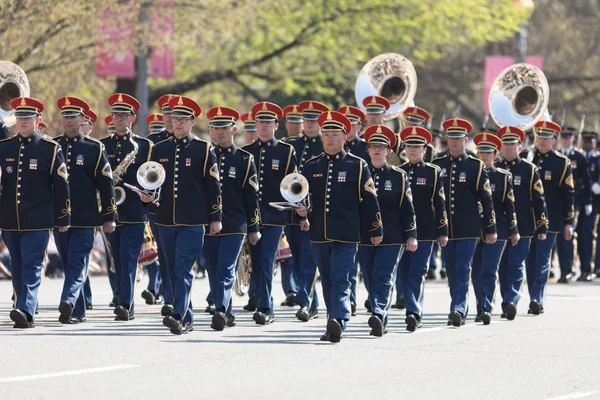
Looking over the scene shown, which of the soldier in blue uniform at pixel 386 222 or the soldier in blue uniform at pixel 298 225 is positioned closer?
the soldier in blue uniform at pixel 386 222

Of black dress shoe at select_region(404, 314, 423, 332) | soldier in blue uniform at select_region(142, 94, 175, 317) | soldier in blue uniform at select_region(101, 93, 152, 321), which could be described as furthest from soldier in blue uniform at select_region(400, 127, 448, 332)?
soldier in blue uniform at select_region(101, 93, 152, 321)

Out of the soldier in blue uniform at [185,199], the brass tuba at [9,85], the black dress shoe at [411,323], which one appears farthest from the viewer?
the brass tuba at [9,85]

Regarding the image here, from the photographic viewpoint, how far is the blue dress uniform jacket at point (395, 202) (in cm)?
1359

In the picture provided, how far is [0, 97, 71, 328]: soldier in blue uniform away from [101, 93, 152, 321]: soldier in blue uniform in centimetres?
133

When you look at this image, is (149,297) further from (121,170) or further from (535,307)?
(535,307)

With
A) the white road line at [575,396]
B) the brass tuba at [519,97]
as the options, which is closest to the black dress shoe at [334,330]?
the white road line at [575,396]

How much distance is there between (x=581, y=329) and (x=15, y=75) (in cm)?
678

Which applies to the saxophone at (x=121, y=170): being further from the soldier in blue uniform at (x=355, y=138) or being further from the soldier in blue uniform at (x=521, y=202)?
the soldier in blue uniform at (x=521, y=202)

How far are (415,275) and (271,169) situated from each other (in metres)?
1.98

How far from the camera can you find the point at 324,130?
42.7 feet

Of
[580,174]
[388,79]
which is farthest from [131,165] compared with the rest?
[580,174]

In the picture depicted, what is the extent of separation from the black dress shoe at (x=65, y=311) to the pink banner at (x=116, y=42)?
12.0 metres

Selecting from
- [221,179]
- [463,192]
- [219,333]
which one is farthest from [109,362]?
[463,192]

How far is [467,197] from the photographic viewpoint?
14891 mm
